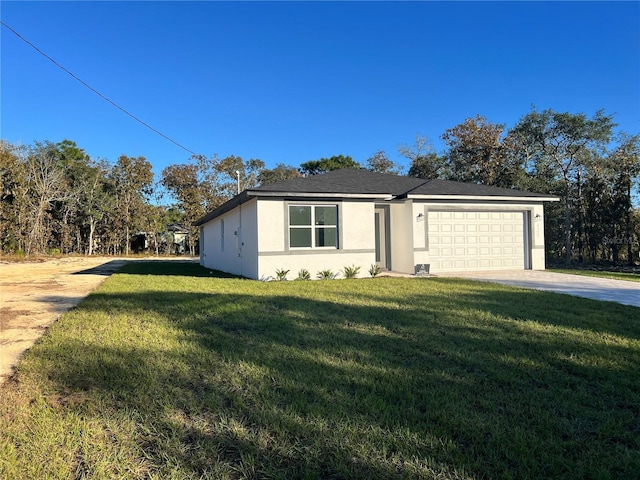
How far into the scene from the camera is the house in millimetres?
11141

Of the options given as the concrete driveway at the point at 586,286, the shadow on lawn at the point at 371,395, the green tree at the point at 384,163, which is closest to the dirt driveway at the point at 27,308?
the shadow on lawn at the point at 371,395

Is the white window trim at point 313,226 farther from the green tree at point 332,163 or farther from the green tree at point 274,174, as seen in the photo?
the green tree at point 274,174

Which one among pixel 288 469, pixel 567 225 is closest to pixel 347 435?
pixel 288 469

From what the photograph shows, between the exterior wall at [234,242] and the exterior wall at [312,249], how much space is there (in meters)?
0.38

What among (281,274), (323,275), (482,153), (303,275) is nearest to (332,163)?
(482,153)

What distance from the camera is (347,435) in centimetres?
247

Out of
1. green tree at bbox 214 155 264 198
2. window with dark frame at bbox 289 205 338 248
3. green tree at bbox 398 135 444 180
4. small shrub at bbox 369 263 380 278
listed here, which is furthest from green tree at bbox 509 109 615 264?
green tree at bbox 214 155 264 198

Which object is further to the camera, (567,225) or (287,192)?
(567,225)

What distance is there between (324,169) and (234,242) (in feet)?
79.6

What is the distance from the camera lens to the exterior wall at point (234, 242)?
11.6 meters

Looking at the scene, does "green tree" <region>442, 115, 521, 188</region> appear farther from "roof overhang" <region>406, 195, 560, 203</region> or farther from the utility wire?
the utility wire

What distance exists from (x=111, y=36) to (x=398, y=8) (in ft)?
28.5

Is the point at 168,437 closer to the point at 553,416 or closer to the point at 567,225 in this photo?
the point at 553,416

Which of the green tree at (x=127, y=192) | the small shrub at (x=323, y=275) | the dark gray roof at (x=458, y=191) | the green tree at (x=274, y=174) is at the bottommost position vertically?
the small shrub at (x=323, y=275)
